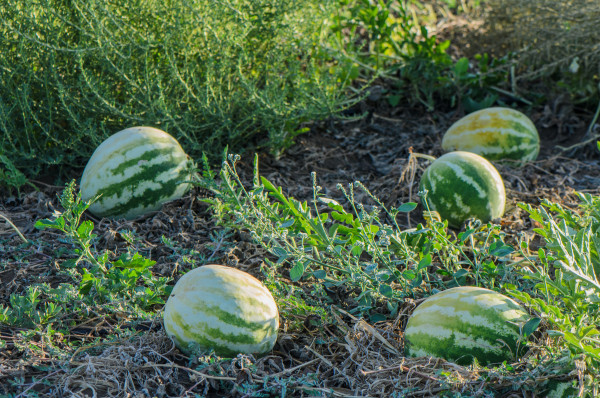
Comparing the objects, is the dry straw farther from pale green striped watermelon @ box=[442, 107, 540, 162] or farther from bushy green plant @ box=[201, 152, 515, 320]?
bushy green plant @ box=[201, 152, 515, 320]

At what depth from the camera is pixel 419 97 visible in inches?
178

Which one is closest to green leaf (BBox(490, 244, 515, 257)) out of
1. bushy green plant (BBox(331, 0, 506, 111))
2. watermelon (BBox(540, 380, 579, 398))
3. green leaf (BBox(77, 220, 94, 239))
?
watermelon (BBox(540, 380, 579, 398))

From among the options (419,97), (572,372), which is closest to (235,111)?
(419,97)

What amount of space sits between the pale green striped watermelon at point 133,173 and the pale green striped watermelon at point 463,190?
119 centimetres

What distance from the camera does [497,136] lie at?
369 cm

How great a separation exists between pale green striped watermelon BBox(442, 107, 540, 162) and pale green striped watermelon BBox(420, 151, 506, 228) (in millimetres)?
678

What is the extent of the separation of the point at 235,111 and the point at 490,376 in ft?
7.63

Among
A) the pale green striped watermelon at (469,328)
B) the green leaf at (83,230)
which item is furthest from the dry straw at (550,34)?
the green leaf at (83,230)

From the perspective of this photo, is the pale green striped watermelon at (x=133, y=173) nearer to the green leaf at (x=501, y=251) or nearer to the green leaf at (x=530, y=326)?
the green leaf at (x=501, y=251)

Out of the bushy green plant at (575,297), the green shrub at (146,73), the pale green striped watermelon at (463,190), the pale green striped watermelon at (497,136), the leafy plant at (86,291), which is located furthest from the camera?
the pale green striped watermelon at (497,136)

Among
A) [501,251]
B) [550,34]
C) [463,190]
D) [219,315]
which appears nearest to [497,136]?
[463,190]

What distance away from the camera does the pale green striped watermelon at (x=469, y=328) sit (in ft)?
6.48

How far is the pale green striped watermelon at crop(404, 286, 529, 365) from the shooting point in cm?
198

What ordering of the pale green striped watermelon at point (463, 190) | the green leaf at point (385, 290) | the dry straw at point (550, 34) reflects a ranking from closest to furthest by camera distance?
1. the green leaf at point (385, 290)
2. the pale green striped watermelon at point (463, 190)
3. the dry straw at point (550, 34)
